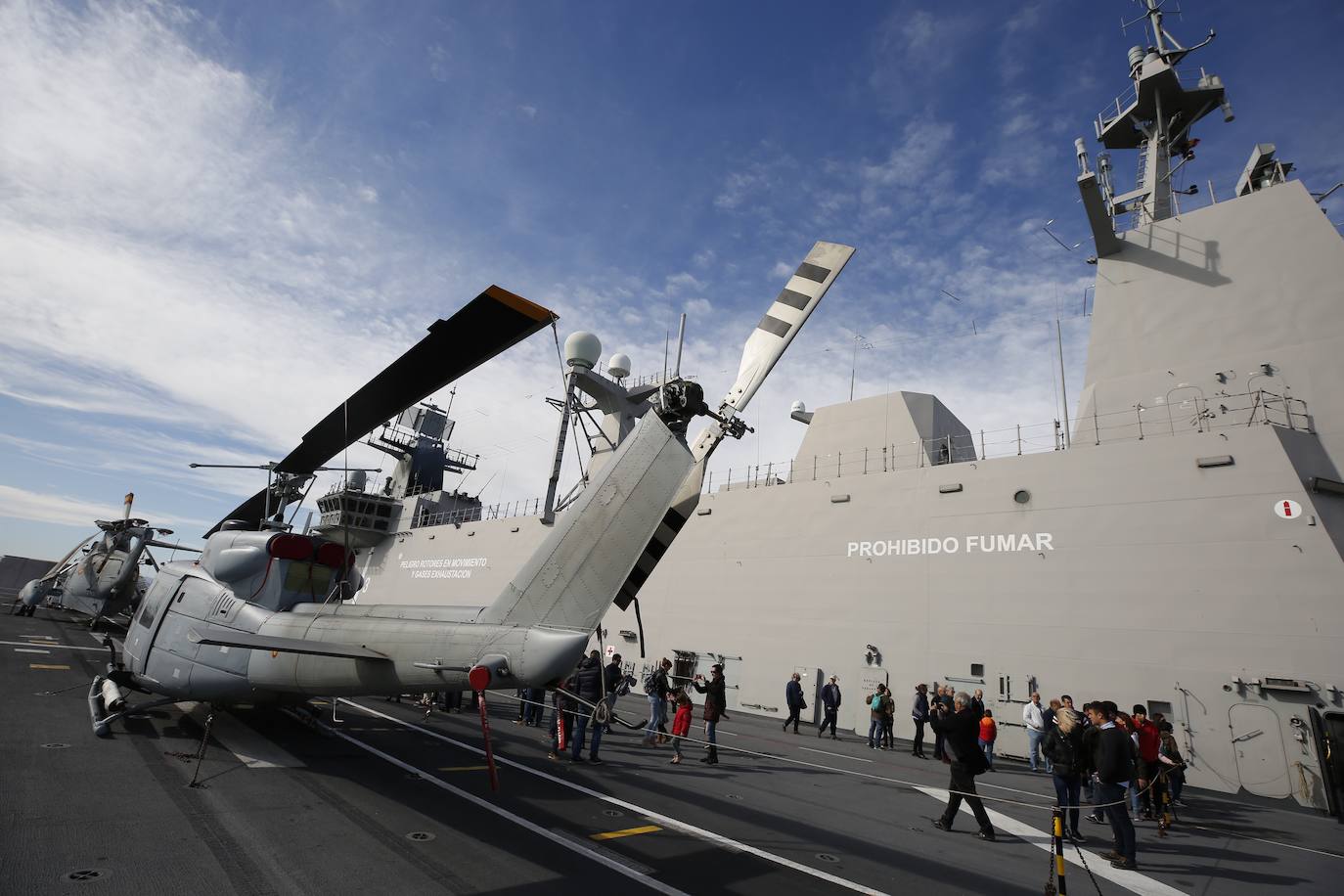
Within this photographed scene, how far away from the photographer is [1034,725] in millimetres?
11953

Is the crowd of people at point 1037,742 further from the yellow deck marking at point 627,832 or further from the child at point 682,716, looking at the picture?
the yellow deck marking at point 627,832

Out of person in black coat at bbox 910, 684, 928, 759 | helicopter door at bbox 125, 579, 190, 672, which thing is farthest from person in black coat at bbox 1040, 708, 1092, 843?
helicopter door at bbox 125, 579, 190, 672

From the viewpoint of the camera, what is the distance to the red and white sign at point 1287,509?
36.7ft

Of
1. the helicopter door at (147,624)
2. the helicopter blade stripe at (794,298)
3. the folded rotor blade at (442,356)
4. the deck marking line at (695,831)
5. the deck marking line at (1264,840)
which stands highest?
the helicopter blade stripe at (794,298)

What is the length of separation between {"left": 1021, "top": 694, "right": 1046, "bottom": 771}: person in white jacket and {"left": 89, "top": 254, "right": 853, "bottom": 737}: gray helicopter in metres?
10.5

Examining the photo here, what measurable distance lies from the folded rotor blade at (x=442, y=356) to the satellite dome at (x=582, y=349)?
56.9 feet

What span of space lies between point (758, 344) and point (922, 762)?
1082 cm

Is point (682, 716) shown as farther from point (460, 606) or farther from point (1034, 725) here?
point (1034, 725)

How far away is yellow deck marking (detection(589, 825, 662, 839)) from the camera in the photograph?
5922 millimetres

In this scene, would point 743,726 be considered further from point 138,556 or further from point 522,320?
point 138,556

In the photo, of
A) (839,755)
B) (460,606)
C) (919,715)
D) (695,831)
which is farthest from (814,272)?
(919,715)

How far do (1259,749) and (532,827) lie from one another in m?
13.0

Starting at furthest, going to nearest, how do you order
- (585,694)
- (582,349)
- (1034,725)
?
(582,349) → (1034,725) → (585,694)

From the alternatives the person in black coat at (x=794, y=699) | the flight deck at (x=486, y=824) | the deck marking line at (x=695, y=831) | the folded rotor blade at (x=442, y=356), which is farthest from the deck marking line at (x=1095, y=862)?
the folded rotor blade at (x=442, y=356)
